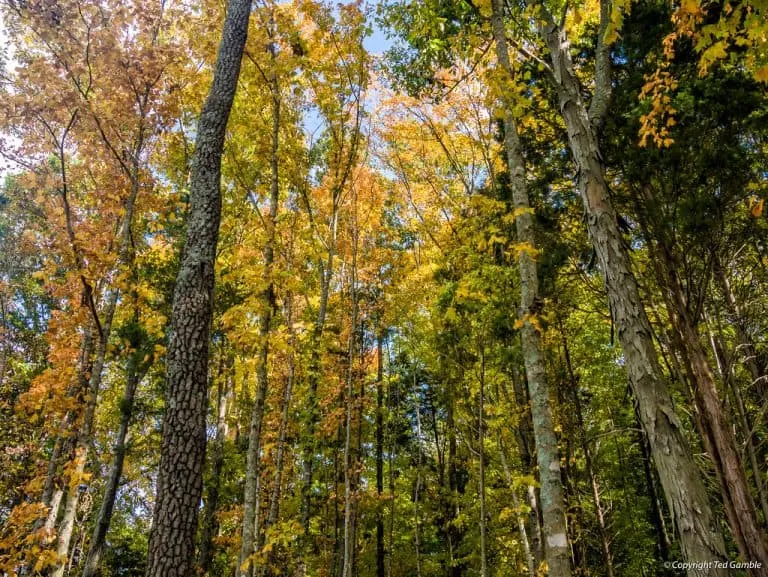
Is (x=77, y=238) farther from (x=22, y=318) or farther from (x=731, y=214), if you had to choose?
(x=22, y=318)

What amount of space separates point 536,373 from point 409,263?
10447mm

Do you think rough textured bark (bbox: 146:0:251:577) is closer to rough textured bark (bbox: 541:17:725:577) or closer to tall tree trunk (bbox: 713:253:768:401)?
rough textured bark (bbox: 541:17:725:577)

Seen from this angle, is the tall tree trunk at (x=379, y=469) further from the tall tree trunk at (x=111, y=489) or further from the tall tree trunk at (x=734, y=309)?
the tall tree trunk at (x=734, y=309)

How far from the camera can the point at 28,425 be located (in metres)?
12.7

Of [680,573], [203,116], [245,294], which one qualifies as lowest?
[680,573]

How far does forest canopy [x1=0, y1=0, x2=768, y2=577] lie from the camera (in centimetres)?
388

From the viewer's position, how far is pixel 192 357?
141 inches

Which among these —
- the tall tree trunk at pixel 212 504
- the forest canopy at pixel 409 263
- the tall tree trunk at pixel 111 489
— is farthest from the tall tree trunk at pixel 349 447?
the tall tree trunk at pixel 111 489

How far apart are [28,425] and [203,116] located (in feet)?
44.5

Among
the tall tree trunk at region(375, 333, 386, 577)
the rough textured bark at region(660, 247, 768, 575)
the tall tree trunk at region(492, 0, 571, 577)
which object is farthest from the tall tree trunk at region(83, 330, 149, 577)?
the rough textured bark at region(660, 247, 768, 575)

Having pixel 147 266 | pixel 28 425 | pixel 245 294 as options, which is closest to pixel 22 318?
pixel 28 425

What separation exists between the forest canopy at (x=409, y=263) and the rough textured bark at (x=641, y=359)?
20 millimetres

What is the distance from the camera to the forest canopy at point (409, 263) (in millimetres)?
3883

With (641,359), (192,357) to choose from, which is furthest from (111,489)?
(641,359)
